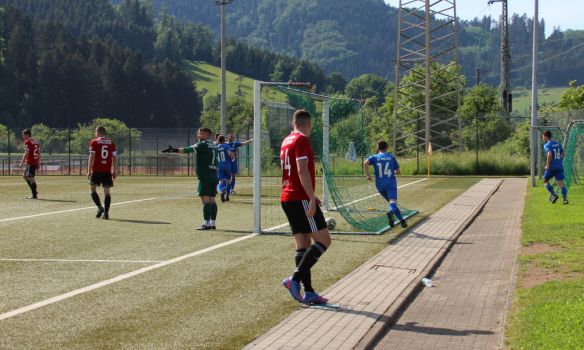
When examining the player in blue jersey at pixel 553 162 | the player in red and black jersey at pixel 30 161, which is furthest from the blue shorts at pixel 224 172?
the player in blue jersey at pixel 553 162

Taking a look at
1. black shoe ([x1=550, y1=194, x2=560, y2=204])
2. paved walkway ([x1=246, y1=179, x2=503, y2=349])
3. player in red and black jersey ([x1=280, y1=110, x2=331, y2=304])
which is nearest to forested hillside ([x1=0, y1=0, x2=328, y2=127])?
black shoe ([x1=550, y1=194, x2=560, y2=204])

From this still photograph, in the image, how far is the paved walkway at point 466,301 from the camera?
23.6ft

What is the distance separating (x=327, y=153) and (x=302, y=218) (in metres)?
9.76

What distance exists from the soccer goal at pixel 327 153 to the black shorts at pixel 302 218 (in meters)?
6.47

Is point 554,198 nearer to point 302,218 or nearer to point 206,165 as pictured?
point 206,165

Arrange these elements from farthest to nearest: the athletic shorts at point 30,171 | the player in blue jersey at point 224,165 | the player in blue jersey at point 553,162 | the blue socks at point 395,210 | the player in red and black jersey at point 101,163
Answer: the athletic shorts at point 30,171, the player in blue jersey at point 224,165, the player in blue jersey at point 553,162, the player in red and black jersey at point 101,163, the blue socks at point 395,210

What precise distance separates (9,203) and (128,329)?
16494mm

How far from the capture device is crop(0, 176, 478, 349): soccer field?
713 centimetres

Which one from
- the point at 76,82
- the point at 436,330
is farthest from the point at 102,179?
the point at 76,82

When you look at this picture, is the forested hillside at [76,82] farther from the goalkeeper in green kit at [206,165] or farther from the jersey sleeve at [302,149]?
the jersey sleeve at [302,149]

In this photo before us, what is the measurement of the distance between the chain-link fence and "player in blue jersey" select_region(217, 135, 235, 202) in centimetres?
2247

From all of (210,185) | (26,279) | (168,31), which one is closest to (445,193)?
(210,185)

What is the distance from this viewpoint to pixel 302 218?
8.34 metres

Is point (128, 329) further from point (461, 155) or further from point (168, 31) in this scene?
point (168, 31)
